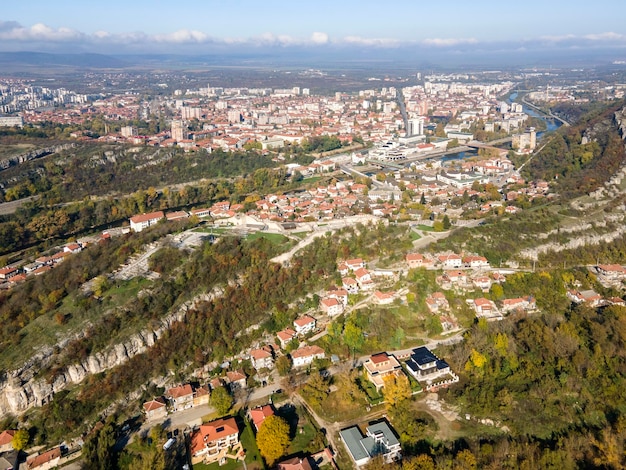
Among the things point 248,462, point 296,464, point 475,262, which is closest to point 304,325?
point 248,462

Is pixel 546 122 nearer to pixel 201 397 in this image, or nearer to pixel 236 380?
pixel 236 380

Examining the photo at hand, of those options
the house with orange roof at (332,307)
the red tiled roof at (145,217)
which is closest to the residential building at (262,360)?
the house with orange roof at (332,307)

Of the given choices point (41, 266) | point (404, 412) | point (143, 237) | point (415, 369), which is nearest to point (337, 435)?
point (404, 412)

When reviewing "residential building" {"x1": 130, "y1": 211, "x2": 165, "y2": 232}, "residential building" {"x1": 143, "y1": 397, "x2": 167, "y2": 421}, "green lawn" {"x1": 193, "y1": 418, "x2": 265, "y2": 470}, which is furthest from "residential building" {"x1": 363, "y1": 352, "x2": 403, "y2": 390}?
"residential building" {"x1": 130, "y1": 211, "x2": 165, "y2": 232}

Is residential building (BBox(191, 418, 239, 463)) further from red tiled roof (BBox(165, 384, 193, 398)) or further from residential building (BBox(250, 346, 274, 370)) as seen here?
residential building (BBox(250, 346, 274, 370))

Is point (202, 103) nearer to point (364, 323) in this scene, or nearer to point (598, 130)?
point (598, 130)

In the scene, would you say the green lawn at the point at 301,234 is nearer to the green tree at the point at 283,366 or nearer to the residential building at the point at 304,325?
the residential building at the point at 304,325
